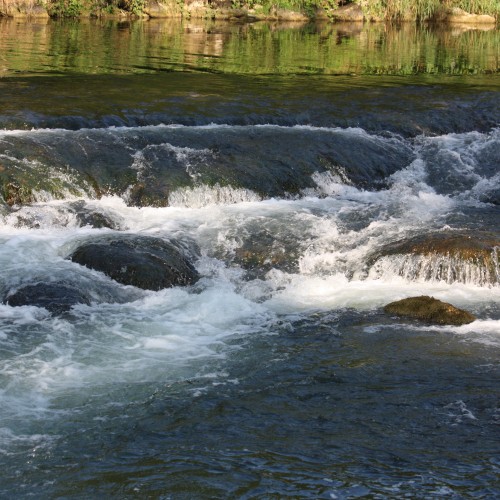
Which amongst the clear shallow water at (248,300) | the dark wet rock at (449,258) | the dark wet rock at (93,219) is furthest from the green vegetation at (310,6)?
the dark wet rock at (449,258)

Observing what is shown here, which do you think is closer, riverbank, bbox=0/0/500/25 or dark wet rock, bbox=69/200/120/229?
dark wet rock, bbox=69/200/120/229

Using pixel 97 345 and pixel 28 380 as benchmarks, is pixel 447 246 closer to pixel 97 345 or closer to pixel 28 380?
pixel 97 345

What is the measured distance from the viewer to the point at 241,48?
26828 millimetres

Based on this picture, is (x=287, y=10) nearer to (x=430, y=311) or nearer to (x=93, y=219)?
(x=93, y=219)

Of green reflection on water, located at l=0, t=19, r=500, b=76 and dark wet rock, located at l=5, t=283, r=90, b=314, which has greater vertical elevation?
green reflection on water, located at l=0, t=19, r=500, b=76

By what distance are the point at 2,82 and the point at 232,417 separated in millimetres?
11927

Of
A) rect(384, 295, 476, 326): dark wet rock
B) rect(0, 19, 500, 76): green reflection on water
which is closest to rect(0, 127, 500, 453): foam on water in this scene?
rect(384, 295, 476, 326): dark wet rock

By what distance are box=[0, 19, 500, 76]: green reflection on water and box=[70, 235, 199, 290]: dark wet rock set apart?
29.7 ft

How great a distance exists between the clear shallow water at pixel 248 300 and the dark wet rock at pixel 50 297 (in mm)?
154

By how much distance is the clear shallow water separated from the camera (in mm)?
6312

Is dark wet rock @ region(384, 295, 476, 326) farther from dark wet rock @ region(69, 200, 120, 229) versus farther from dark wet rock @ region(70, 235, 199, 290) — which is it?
dark wet rock @ region(69, 200, 120, 229)

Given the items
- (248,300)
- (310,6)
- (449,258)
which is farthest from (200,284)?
(310,6)

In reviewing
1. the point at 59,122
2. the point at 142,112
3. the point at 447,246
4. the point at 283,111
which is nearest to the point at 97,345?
the point at 447,246

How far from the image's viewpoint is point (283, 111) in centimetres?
1652
